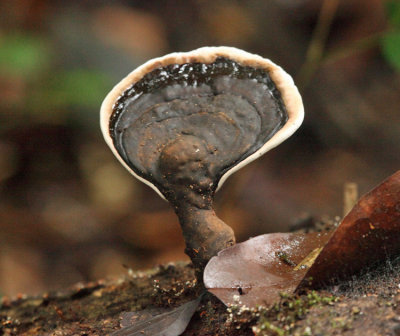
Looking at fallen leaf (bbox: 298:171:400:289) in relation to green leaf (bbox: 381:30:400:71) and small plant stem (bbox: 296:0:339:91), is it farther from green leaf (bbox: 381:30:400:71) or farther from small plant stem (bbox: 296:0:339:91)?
small plant stem (bbox: 296:0:339:91)

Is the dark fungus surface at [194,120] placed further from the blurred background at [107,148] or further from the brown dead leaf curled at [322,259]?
the blurred background at [107,148]

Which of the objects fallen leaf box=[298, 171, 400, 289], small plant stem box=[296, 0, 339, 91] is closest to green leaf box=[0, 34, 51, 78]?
small plant stem box=[296, 0, 339, 91]

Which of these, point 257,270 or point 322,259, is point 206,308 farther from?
point 322,259

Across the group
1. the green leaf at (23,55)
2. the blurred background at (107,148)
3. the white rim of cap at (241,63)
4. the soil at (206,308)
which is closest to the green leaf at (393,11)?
the blurred background at (107,148)

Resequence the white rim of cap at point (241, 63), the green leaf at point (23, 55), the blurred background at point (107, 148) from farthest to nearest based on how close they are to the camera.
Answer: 1. the blurred background at point (107, 148)
2. the green leaf at point (23, 55)
3. the white rim of cap at point (241, 63)

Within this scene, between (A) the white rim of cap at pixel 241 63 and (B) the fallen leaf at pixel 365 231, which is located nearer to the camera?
(B) the fallen leaf at pixel 365 231

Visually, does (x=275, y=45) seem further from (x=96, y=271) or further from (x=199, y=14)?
(x=96, y=271)
